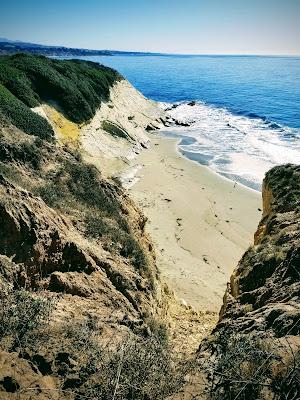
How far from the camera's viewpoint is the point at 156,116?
48.1 meters

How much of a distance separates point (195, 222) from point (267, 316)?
1387 centimetres

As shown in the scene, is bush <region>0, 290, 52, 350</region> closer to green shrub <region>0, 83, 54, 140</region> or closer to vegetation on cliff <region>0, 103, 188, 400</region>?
vegetation on cliff <region>0, 103, 188, 400</region>

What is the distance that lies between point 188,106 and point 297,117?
1895 centimetres

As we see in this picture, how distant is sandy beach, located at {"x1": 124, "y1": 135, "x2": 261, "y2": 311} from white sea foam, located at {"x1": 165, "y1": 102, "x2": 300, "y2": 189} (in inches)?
106

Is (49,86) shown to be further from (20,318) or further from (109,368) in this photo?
(109,368)

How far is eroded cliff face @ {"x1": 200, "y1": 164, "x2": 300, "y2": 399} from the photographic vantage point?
4.83 metres

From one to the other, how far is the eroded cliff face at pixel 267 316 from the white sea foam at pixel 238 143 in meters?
15.0

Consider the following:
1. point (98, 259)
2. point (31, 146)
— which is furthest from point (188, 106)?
point (98, 259)

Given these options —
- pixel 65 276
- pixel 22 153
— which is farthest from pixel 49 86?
pixel 65 276

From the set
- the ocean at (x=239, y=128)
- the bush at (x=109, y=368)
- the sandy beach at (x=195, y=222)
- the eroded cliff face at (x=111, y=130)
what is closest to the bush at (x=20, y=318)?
the bush at (x=109, y=368)

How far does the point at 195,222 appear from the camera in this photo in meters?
20.6

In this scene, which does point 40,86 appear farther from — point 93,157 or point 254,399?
point 254,399

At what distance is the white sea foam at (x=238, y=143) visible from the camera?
3028 cm

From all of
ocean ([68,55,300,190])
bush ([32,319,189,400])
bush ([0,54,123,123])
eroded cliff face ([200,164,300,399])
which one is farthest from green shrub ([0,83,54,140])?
bush ([32,319,189,400])
